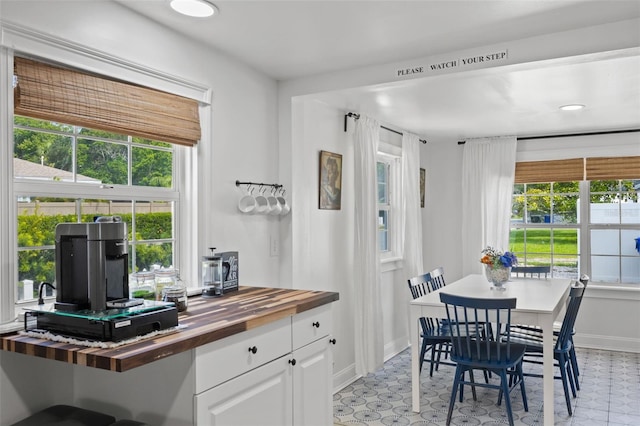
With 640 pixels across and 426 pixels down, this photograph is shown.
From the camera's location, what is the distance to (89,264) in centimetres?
185

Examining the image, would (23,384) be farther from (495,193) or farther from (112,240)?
(495,193)

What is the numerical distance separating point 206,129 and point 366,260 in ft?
6.16

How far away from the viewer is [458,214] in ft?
19.7

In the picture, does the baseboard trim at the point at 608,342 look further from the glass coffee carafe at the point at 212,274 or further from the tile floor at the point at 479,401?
the glass coffee carafe at the point at 212,274

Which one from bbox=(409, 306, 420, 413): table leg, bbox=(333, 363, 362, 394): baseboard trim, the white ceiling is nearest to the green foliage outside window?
the white ceiling

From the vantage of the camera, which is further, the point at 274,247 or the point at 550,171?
the point at 550,171

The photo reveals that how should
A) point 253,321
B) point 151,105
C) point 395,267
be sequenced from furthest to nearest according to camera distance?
point 395,267 → point 151,105 → point 253,321

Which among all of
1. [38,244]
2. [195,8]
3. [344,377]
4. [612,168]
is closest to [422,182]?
[612,168]

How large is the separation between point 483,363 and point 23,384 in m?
2.51

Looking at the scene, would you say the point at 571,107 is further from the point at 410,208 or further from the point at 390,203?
the point at 390,203

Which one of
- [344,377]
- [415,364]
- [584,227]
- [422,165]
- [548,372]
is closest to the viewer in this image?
[548,372]

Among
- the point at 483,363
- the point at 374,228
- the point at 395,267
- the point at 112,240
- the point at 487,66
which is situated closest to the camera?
the point at 112,240

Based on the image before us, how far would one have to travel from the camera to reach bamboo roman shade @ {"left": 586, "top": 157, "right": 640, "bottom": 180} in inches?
205

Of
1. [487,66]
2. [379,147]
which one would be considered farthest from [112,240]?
[379,147]
